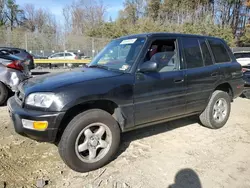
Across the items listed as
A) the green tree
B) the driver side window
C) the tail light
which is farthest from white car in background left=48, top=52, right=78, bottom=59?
the green tree

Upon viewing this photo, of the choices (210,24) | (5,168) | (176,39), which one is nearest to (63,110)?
(5,168)

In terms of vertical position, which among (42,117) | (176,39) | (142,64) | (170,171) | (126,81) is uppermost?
(176,39)

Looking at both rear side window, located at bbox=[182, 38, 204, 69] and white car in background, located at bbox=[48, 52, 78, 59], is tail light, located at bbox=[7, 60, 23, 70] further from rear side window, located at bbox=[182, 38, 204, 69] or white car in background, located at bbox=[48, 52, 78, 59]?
white car in background, located at bbox=[48, 52, 78, 59]

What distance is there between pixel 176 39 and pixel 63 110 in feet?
7.90

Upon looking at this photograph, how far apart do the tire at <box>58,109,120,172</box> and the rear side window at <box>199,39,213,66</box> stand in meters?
2.30

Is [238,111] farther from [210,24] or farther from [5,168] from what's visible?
[210,24]

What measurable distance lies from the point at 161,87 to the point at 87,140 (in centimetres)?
141

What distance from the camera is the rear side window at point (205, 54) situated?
451 centimetres

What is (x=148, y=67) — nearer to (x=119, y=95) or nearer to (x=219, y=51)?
(x=119, y=95)

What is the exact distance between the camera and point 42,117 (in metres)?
2.84

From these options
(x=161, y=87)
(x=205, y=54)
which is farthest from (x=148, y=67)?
(x=205, y=54)

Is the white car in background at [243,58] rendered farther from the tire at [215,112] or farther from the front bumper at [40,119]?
the front bumper at [40,119]

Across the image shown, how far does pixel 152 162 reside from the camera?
3.49 metres

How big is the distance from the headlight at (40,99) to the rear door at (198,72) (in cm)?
233
